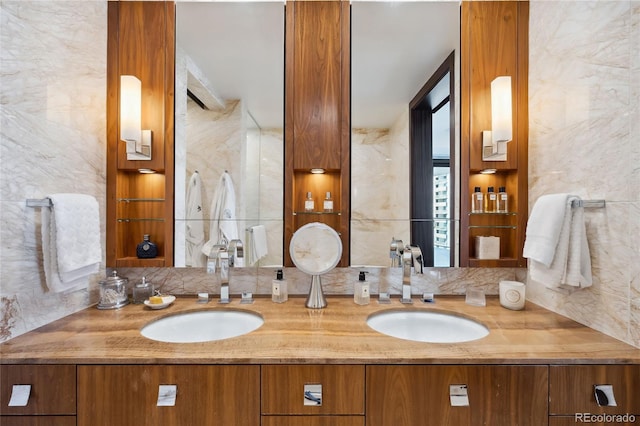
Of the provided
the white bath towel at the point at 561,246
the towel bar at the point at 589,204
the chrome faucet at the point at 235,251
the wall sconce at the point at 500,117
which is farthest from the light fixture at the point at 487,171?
the chrome faucet at the point at 235,251

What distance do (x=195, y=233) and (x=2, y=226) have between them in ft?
2.13

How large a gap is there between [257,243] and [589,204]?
134cm

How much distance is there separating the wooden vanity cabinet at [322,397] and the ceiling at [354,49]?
1.05 m

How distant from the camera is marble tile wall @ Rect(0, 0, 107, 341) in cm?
100

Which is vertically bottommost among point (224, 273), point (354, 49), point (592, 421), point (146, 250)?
point (592, 421)

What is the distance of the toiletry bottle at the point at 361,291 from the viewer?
4.40ft

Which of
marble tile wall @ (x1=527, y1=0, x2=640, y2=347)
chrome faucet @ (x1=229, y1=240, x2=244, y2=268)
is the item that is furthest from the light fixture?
chrome faucet @ (x1=229, y1=240, x2=244, y2=268)

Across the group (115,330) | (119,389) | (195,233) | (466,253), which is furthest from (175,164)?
(466,253)

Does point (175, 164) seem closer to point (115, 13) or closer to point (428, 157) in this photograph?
point (115, 13)

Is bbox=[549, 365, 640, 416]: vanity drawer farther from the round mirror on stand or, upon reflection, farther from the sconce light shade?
the sconce light shade

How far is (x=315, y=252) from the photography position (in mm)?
1324

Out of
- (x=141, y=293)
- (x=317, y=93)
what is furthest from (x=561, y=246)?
(x=141, y=293)

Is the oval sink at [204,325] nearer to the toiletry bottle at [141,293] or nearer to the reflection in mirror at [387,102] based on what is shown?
the toiletry bottle at [141,293]

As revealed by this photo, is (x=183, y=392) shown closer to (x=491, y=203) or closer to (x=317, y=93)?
(x=317, y=93)
